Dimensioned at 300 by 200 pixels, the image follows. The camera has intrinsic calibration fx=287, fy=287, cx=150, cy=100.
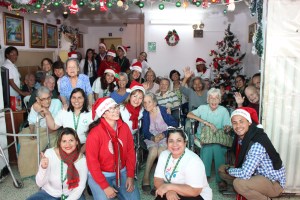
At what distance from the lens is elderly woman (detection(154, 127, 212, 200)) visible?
214cm

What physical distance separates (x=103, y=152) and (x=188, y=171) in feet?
2.48

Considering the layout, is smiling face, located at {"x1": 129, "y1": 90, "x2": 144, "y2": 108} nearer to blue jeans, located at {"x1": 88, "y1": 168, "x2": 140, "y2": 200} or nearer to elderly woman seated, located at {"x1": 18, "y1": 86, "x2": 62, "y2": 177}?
elderly woman seated, located at {"x1": 18, "y1": 86, "x2": 62, "y2": 177}

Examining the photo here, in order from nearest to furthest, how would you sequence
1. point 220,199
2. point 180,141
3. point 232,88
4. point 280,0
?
point 180,141 < point 280,0 < point 220,199 < point 232,88

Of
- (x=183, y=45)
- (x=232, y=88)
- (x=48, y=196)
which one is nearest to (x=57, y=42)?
(x=183, y=45)

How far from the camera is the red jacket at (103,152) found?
237 cm

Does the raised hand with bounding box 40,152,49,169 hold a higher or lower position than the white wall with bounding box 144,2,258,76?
lower

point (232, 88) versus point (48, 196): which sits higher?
point (232, 88)

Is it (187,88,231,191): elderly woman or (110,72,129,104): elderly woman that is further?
(110,72,129,104): elderly woman

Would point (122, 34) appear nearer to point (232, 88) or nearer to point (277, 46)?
point (232, 88)

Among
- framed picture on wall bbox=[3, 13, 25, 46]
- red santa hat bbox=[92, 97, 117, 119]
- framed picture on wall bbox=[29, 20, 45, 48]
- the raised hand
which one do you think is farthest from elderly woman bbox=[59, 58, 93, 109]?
framed picture on wall bbox=[29, 20, 45, 48]

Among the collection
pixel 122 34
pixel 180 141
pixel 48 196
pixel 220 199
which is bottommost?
pixel 220 199

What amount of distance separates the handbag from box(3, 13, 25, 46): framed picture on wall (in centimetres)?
401

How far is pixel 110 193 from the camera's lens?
2338 millimetres

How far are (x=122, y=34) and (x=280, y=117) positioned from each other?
8.11 metres
